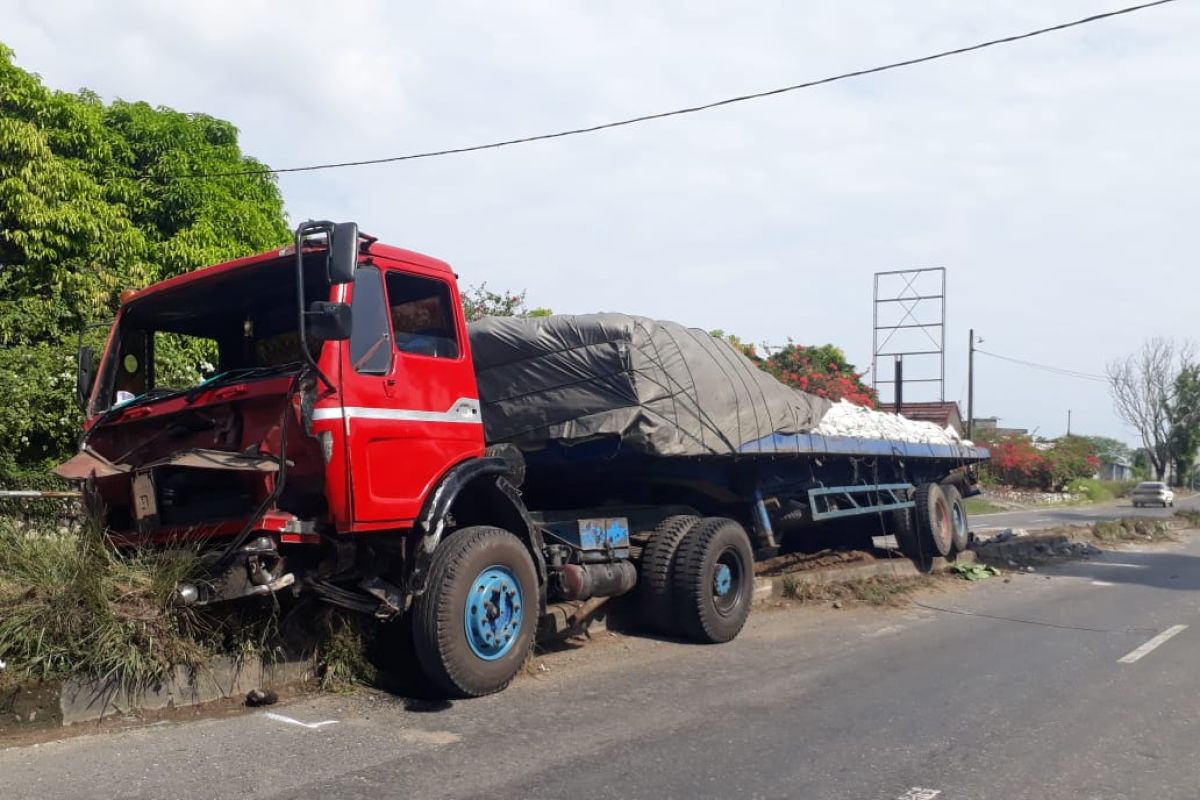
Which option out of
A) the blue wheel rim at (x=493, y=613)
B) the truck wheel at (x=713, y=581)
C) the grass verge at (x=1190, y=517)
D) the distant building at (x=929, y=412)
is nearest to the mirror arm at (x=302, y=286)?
the blue wheel rim at (x=493, y=613)

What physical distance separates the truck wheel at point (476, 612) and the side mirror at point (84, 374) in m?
2.37

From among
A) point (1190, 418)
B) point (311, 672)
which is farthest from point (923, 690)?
point (1190, 418)

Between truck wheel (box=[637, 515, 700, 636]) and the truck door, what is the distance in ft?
6.99

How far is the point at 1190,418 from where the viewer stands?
65.4 metres

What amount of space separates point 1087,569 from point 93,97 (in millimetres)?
16029

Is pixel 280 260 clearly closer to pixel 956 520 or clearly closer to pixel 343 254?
pixel 343 254

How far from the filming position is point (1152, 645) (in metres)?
8.41

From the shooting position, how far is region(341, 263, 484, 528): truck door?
17.3 ft

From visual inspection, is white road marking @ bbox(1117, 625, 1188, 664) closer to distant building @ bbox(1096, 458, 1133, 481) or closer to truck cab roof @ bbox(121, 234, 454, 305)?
truck cab roof @ bbox(121, 234, 454, 305)

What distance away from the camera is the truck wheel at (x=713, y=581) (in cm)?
764

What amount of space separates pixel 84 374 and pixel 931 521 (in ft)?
32.0

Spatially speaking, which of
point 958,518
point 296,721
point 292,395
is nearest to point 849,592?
point 958,518

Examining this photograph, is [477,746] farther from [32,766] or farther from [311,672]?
[32,766]

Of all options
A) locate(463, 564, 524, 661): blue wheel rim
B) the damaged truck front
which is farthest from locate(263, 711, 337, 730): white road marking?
locate(463, 564, 524, 661): blue wheel rim
